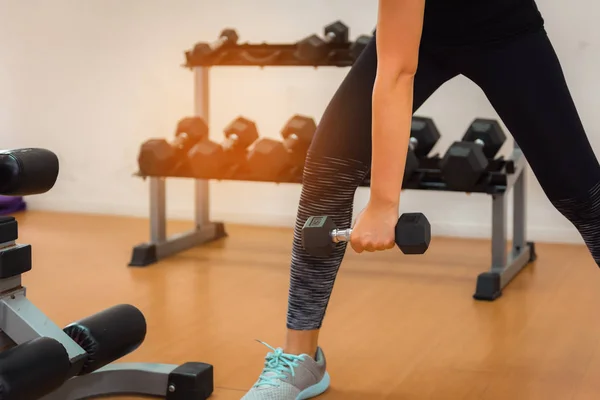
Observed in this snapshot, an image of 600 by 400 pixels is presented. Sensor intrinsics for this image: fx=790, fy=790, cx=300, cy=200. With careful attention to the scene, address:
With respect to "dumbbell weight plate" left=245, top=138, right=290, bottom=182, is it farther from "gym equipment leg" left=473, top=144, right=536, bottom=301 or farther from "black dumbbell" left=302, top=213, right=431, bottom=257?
"black dumbbell" left=302, top=213, right=431, bottom=257

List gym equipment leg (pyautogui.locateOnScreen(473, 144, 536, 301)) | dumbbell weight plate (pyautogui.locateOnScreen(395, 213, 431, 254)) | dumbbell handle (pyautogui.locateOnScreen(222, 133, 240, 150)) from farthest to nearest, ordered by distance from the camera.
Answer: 1. dumbbell handle (pyautogui.locateOnScreen(222, 133, 240, 150))
2. gym equipment leg (pyautogui.locateOnScreen(473, 144, 536, 301))
3. dumbbell weight plate (pyautogui.locateOnScreen(395, 213, 431, 254))

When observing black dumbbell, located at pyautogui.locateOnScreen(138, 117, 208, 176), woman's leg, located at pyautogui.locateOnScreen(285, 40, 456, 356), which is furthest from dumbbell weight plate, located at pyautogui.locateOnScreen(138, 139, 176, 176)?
woman's leg, located at pyautogui.locateOnScreen(285, 40, 456, 356)

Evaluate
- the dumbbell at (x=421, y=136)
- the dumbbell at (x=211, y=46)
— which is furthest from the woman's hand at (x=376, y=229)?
the dumbbell at (x=211, y=46)

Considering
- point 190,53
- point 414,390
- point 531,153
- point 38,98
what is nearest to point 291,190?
point 190,53

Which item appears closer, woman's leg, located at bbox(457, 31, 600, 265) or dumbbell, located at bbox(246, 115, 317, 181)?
woman's leg, located at bbox(457, 31, 600, 265)

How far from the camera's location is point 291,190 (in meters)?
3.85

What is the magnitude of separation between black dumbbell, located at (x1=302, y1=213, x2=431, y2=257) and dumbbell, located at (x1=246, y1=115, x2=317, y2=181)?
1679 mm

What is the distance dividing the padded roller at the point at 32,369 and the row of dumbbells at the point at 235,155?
1.66 meters

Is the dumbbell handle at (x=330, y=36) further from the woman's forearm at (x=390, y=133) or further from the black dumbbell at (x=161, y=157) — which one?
the woman's forearm at (x=390, y=133)

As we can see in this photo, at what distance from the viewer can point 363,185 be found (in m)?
3.03

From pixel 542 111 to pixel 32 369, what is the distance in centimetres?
99

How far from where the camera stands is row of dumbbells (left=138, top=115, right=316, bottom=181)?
2955 millimetres

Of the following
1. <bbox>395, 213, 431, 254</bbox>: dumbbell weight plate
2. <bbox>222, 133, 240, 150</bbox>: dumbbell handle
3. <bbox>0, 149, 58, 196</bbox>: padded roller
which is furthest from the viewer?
<bbox>222, 133, 240, 150</bbox>: dumbbell handle

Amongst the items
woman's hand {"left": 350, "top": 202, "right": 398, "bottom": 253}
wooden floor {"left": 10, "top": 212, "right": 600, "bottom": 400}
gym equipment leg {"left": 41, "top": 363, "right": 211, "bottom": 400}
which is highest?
woman's hand {"left": 350, "top": 202, "right": 398, "bottom": 253}
